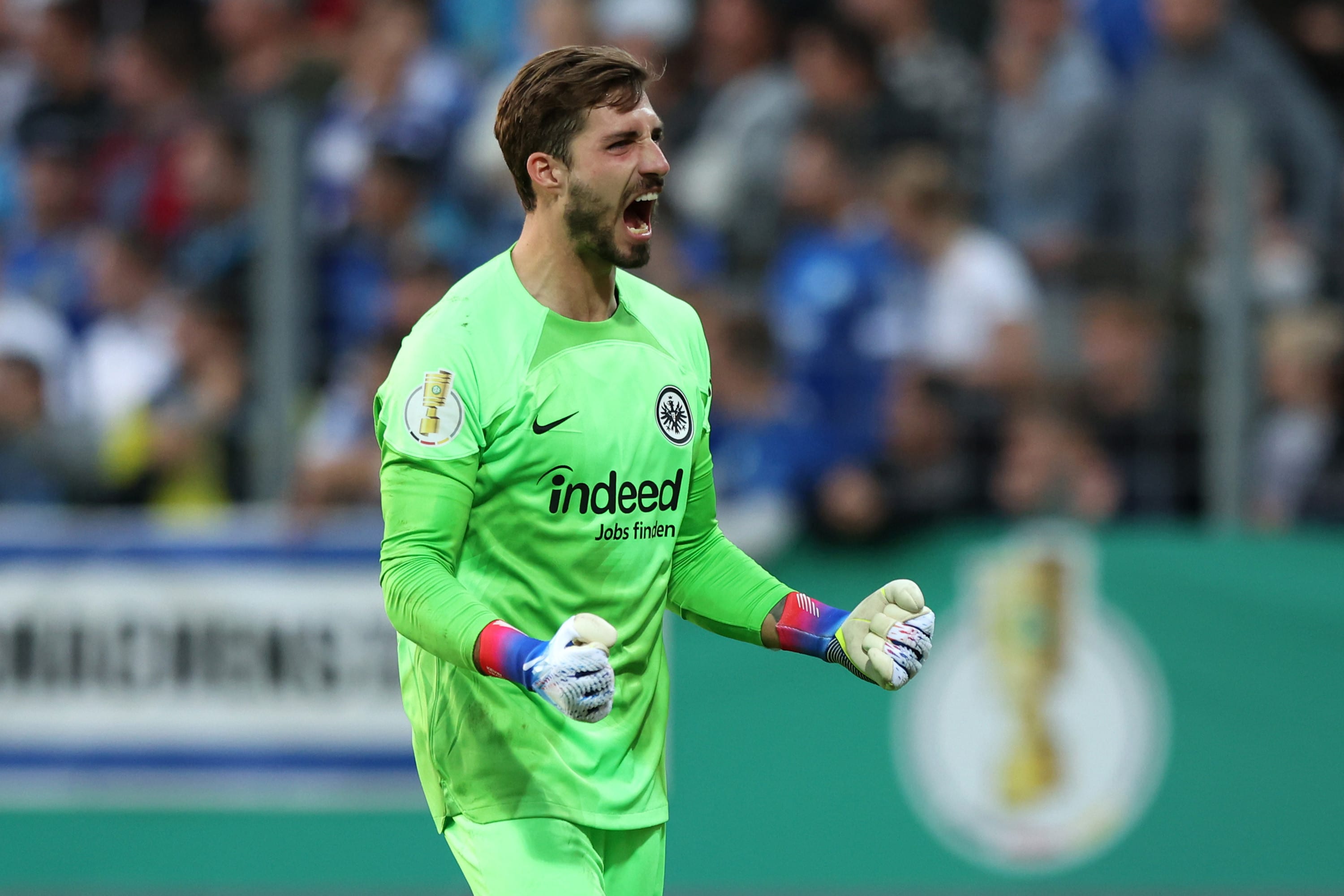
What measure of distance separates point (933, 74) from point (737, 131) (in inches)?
35.9

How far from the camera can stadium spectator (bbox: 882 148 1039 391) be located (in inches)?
292

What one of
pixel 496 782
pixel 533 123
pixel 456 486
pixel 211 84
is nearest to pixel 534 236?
pixel 533 123

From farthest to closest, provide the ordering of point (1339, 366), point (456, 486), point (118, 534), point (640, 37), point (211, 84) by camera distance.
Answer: point (211, 84)
point (640, 37)
point (118, 534)
point (1339, 366)
point (456, 486)

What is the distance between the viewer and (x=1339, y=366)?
729cm

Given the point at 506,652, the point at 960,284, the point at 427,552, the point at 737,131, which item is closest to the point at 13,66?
the point at 737,131

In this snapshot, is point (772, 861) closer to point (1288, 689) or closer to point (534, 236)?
point (1288, 689)

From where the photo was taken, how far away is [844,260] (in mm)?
7680

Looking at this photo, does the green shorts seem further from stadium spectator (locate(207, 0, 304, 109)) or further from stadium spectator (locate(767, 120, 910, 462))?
stadium spectator (locate(207, 0, 304, 109))

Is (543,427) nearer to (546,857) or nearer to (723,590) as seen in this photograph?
(723,590)

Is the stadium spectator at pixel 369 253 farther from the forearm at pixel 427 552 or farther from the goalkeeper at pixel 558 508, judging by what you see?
the forearm at pixel 427 552

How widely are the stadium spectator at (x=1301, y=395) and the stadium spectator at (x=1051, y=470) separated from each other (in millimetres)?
634

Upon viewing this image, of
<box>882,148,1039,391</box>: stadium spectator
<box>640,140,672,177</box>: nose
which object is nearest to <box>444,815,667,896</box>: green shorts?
<box>640,140,672,177</box>: nose

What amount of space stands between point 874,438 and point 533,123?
4114mm

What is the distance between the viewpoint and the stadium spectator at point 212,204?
26.2 feet
